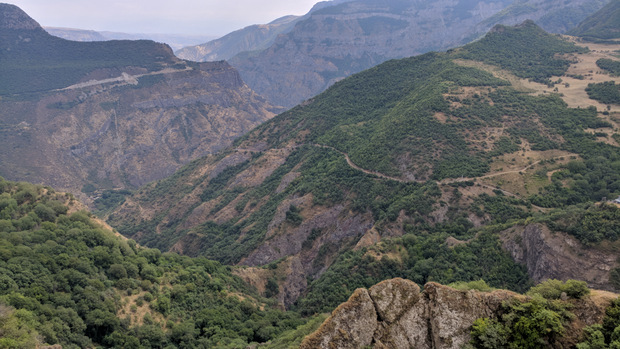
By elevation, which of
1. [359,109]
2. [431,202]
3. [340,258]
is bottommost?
[340,258]

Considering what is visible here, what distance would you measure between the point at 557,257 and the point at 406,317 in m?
38.9

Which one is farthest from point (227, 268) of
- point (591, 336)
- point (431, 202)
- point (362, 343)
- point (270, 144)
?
point (270, 144)

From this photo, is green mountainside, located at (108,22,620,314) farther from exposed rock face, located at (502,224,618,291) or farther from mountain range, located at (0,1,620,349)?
mountain range, located at (0,1,620,349)

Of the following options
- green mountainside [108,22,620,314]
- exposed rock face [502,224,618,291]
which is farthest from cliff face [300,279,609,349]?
green mountainside [108,22,620,314]

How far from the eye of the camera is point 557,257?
171 ft

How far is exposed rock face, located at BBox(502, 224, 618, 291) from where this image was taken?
4799 cm

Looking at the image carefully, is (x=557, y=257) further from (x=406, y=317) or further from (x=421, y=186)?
(x=406, y=317)

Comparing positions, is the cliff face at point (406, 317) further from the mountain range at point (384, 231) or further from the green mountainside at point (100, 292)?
the green mountainside at point (100, 292)

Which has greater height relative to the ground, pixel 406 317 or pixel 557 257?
pixel 406 317

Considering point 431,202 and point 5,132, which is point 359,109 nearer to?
point 431,202

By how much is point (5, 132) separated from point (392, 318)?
9726 inches

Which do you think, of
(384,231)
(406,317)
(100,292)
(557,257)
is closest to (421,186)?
(384,231)

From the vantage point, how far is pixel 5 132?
198 metres

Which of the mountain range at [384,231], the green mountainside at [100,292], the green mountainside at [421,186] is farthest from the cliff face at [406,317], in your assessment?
the green mountainside at [421,186]
